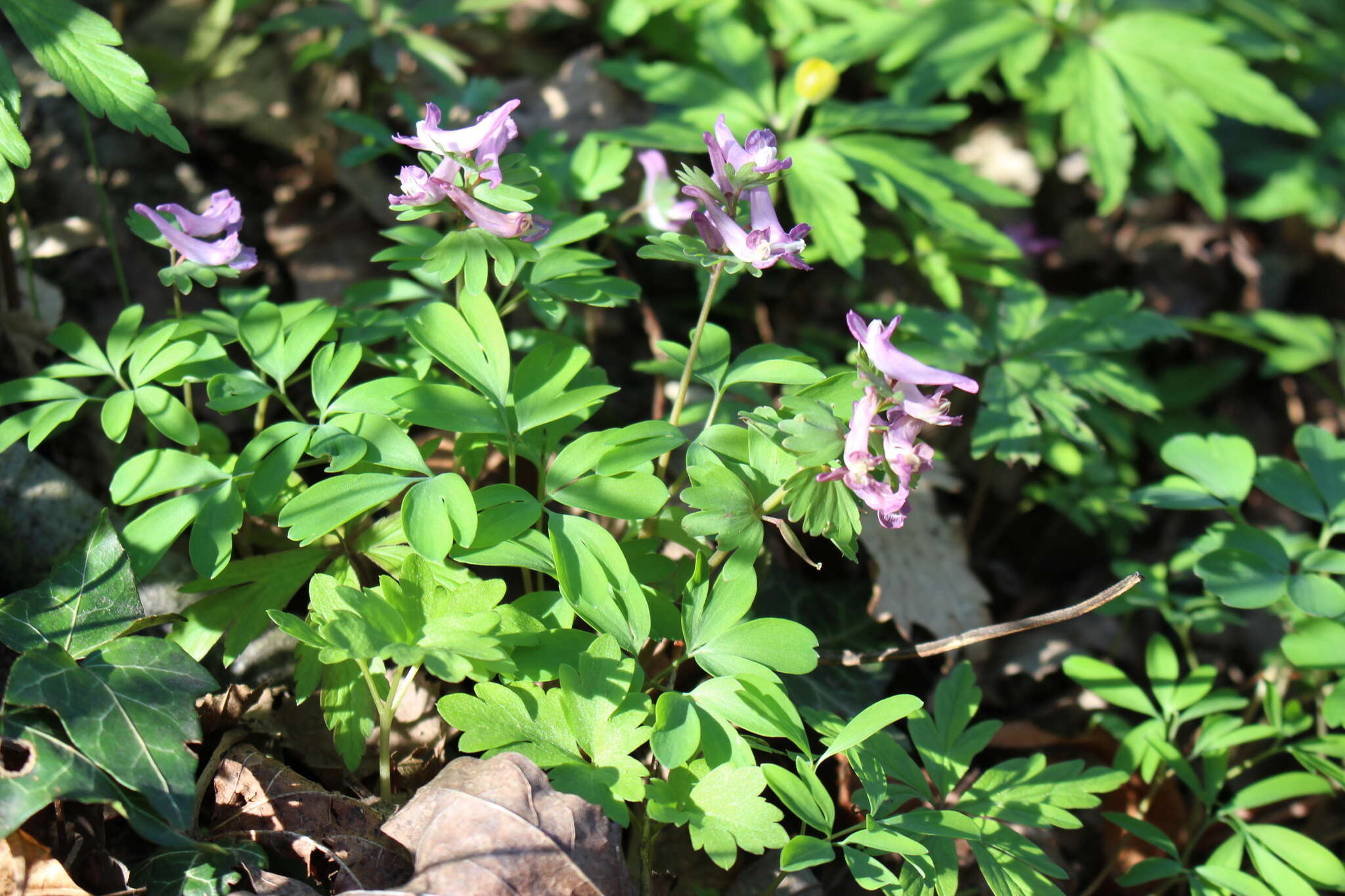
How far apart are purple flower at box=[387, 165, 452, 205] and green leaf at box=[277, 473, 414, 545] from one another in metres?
0.54

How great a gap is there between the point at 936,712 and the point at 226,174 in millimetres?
3192

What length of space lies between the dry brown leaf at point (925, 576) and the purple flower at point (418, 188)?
4.92 ft

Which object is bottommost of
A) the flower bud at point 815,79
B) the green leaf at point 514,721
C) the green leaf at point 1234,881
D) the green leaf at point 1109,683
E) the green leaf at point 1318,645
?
the green leaf at point 1234,881

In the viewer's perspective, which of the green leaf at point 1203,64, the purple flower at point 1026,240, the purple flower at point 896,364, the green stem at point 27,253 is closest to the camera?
the purple flower at point 896,364

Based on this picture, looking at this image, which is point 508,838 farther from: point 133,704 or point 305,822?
point 133,704

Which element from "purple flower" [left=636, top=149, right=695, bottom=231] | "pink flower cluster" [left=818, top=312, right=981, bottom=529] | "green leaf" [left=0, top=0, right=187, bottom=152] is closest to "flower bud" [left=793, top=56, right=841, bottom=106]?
"purple flower" [left=636, top=149, right=695, bottom=231]

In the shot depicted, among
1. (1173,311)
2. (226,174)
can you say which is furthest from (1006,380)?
(226,174)

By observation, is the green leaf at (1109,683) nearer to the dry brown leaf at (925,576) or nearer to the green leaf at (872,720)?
the dry brown leaf at (925,576)

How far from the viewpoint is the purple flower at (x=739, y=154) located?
1.77 m

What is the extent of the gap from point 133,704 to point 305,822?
408 millimetres

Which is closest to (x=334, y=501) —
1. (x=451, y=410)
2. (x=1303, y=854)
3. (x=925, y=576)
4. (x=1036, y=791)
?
(x=451, y=410)

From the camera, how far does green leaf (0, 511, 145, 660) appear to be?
1.73 meters

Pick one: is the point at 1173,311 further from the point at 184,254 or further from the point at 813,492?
the point at 184,254

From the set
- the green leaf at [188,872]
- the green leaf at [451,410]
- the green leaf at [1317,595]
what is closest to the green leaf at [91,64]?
the green leaf at [451,410]
